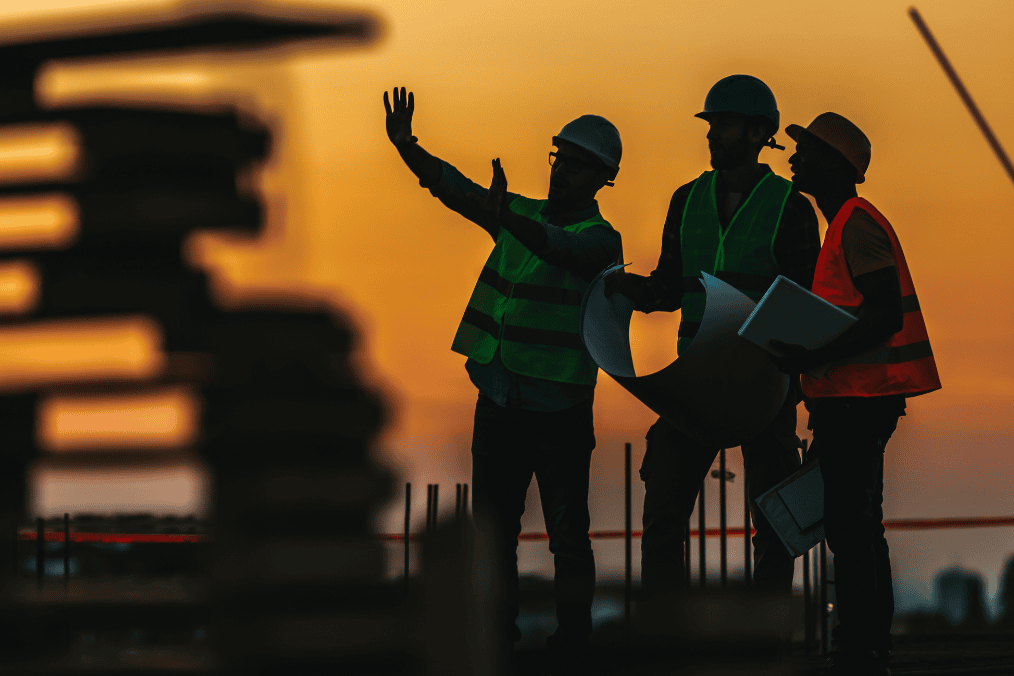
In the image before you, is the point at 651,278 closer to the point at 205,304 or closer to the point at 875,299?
Result: the point at 875,299

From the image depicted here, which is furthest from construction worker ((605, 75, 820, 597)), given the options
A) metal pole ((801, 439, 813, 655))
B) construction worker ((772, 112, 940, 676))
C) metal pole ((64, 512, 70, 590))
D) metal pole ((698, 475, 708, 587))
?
metal pole ((64, 512, 70, 590))

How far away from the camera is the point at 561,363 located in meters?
4.27

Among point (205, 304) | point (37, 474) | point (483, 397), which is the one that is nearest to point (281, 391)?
point (205, 304)

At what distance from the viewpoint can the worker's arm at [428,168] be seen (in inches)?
174

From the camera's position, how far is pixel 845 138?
3.85 meters

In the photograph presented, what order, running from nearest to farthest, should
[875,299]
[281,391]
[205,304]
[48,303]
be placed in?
[875,299]
[48,303]
[205,304]
[281,391]

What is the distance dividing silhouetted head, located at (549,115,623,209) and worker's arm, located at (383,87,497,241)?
34 cm

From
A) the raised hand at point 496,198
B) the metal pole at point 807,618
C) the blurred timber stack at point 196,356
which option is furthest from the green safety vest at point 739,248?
the blurred timber stack at point 196,356

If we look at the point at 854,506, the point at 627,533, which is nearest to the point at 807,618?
the point at 627,533

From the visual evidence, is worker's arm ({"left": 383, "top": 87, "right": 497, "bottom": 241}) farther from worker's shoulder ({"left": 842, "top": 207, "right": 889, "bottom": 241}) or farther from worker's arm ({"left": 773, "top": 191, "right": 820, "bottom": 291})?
worker's shoulder ({"left": 842, "top": 207, "right": 889, "bottom": 241})

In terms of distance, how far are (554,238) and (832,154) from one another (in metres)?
1.10

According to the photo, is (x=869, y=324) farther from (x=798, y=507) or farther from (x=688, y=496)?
(x=688, y=496)

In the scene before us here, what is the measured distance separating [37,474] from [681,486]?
3476cm

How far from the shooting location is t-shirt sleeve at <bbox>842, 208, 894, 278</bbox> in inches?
142
